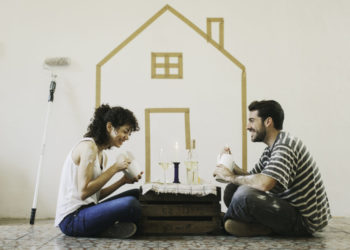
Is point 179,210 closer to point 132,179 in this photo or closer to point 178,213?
point 178,213

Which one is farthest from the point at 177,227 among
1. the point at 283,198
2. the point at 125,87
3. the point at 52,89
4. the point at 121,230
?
the point at 52,89

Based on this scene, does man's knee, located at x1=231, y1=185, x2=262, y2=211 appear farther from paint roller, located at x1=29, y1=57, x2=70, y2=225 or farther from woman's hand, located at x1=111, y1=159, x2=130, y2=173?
paint roller, located at x1=29, y1=57, x2=70, y2=225

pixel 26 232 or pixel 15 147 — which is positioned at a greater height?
pixel 15 147

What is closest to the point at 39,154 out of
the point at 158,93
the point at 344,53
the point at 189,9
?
the point at 158,93

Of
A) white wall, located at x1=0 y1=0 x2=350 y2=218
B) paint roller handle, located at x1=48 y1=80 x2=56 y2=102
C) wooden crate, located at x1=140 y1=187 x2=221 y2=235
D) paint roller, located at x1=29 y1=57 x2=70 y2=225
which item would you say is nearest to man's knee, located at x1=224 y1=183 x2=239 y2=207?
wooden crate, located at x1=140 y1=187 x2=221 y2=235

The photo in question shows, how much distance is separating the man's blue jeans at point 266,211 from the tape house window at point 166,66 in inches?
62.8

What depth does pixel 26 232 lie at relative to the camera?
2275mm

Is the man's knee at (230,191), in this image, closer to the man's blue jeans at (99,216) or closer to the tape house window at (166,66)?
the man's blue jeans at (99,216)

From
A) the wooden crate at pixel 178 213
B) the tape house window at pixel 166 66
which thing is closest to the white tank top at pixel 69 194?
the wooden crate at pixel 178 213

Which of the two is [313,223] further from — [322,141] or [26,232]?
[26,232]

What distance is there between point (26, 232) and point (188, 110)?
1.68 m

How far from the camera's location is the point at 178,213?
80.7 inches

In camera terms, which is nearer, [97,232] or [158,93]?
[97,232]

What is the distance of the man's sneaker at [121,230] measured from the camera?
76.7 inches
